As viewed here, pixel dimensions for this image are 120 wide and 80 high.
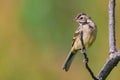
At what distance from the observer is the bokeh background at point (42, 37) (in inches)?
197

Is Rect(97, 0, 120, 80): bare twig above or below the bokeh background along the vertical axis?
above

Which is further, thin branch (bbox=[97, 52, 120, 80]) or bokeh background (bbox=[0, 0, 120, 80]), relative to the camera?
bokeh background (bbox=[0, 0, 120, 80])

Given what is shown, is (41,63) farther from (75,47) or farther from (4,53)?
(75,47)

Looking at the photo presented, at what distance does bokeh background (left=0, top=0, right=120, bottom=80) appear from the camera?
499cm

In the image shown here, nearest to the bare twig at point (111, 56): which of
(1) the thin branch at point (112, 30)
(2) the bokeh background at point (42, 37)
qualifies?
(1) the thin branch at point (112, 30)

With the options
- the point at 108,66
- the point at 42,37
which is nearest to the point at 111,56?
the point at 108,66

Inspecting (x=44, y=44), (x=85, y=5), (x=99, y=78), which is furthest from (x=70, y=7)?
(x=99, y=78)

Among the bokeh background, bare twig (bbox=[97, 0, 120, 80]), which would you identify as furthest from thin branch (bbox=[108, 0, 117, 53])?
the bokeh background

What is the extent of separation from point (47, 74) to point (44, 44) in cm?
36

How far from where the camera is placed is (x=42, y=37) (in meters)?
5.53

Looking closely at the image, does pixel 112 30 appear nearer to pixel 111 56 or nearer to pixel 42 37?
pixel 111 56

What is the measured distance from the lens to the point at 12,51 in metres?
5.46

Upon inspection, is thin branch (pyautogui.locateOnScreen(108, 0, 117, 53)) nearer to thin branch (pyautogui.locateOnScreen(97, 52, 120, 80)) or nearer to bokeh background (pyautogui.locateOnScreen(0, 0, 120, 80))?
thin branch (pyautogui.locateOnScreen(97, 52, 120, 80))

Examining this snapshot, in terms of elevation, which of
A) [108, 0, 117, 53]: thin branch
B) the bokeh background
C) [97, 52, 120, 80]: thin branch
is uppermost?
[108, 0, 117, 53]: thin branch
